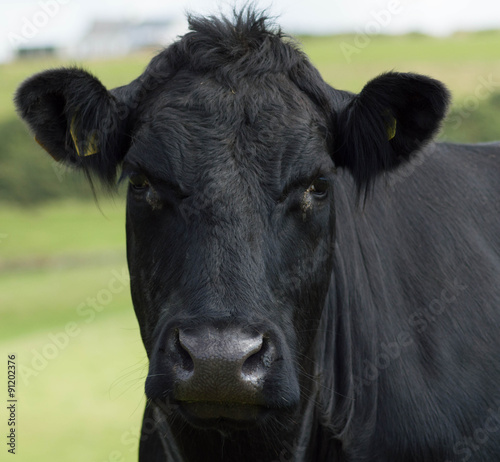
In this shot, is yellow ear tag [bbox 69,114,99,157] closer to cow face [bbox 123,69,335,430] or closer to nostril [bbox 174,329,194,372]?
cow face [bbox 123,69,335,430]

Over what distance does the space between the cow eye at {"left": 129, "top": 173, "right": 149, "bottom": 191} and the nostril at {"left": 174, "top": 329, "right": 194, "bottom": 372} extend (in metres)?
0.85

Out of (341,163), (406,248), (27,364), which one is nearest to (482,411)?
(406,248)

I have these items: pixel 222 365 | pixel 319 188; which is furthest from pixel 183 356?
pixel 319 188

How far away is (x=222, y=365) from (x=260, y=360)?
186 mm

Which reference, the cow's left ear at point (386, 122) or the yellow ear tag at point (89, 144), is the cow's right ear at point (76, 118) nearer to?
the yellow ear tag at point (89, 144)

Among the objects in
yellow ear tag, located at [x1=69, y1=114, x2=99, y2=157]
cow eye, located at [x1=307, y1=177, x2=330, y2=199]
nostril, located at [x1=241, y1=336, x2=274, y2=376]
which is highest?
yellow ear tag, located at [x1=69, y1=114, x2=99, y2=157]

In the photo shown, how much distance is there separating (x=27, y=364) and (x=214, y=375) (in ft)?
33.1

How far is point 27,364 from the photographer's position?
1215 centimetres

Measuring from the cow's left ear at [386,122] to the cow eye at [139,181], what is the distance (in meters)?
1.01

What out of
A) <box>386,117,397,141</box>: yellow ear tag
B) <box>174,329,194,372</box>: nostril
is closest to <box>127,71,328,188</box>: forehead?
<box>386,117,397,141</box>: yellow ear tag

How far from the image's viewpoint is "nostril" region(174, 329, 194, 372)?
9.41ft

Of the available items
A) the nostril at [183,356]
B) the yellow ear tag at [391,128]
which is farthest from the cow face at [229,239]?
the yellow ear tag at [391,128]

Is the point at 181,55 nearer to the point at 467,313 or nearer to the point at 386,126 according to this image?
the point at 386,126

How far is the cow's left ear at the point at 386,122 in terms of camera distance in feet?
12.0
